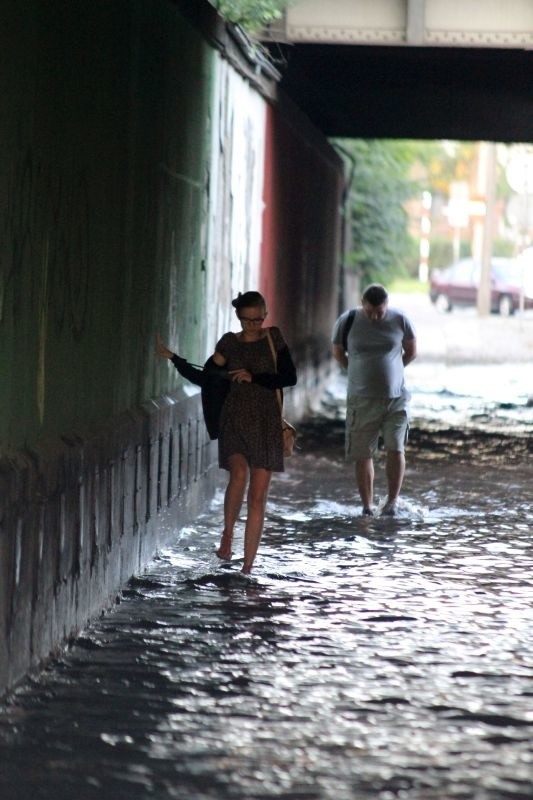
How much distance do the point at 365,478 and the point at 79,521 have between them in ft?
15.4

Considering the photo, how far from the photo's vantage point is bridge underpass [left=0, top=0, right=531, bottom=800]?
5.58 meters

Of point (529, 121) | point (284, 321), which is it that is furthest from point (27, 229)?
point (529, 121)

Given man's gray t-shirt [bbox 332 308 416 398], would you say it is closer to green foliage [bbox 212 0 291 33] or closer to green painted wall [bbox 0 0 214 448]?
green painted wall [bbox 0 0 214 448]

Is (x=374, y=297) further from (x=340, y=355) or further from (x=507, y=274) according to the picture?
(x=507, y=274)

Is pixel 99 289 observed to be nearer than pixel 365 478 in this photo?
Yes

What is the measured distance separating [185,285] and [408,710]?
557 centimetres

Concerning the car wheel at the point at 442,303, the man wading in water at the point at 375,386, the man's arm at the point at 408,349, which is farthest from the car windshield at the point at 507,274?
the man wading in water at the point at 375,386

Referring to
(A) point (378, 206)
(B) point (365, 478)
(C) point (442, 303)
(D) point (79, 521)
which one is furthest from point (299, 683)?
(C) point (442, 303)

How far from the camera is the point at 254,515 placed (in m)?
9.50

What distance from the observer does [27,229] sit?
6.80m

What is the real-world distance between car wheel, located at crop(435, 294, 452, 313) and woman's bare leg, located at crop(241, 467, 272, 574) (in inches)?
1929

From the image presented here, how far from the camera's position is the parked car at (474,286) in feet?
180

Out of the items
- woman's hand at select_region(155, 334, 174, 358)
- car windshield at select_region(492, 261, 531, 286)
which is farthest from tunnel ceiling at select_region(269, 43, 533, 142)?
car windshield at select_region(492, 261, 531, 286)

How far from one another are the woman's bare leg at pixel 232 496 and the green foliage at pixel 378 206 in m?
24.4
